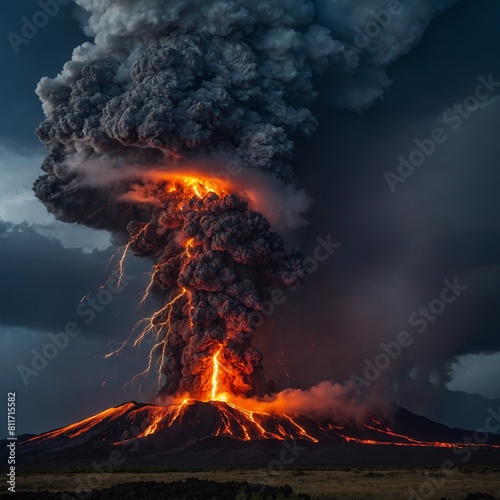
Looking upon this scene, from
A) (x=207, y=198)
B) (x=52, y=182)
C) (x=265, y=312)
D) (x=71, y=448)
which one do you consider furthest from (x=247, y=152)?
(x=71, y=448)

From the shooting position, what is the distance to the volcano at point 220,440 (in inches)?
2271

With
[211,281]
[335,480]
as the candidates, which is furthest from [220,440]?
[335,480]

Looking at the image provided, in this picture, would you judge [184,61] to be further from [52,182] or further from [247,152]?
[52,182]

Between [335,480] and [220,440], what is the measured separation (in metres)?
27.5

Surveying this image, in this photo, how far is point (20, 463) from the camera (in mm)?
61156

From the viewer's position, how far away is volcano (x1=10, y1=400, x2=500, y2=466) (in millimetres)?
57688

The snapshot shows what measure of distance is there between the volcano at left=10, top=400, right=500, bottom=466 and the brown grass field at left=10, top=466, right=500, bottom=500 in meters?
8.28

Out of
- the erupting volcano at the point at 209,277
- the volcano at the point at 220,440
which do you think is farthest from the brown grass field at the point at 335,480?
the erupting volcano at the point at 209,277

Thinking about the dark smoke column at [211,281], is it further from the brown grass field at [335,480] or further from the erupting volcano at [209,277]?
the brown grass field at [335,480]

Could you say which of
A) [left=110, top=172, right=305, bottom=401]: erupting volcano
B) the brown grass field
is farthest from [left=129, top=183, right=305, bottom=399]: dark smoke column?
the brown grass field

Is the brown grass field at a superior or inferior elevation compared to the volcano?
inferior

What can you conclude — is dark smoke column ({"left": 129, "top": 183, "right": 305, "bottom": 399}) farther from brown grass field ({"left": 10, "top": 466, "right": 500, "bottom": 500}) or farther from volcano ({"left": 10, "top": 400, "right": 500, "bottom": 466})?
brown grass field ({"left": 10, "top": 466, "right": 500, "bottom": 500})

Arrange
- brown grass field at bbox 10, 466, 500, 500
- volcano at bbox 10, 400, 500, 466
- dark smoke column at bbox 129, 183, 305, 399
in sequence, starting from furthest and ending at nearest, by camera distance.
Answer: dark smoke column at bbox 129, 183, 305, 399, volcano at bbox 10, 400, 500, 466, brown grass field at bbox 10, 466, 500, 500

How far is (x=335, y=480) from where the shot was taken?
126ft
